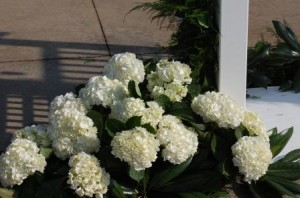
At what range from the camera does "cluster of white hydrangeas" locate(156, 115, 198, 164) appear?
10.5 ft

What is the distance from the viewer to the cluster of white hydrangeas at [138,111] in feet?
10.8

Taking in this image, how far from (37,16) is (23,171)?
9.56 feet

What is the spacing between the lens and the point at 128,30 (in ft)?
18.2

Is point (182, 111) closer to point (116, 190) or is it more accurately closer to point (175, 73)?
point (175, 73)

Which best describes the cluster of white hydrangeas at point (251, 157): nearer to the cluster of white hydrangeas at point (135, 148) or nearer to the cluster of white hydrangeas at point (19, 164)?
the cluster of white hydrangeas at point (135, 148)

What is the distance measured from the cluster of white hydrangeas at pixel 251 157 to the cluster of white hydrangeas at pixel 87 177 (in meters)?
0.66

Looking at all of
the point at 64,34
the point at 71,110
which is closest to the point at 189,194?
the point at 71,110

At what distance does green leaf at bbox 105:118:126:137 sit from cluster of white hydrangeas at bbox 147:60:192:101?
35 cm

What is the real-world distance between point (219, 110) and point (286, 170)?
1.61 feet

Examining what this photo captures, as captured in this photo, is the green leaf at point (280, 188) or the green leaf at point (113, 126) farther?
the green leaf at point (280, 188)

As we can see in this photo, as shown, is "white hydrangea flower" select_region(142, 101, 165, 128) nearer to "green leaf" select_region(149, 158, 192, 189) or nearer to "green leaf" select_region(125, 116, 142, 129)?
"green leaf" select_region(125, 116, 142, 129)

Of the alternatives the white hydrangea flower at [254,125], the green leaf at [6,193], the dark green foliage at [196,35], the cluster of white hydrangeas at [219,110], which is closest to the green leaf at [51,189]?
the green leaf at [6,193]

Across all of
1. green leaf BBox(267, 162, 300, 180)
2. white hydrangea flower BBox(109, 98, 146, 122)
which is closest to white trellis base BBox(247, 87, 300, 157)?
green leaf BBox(267, 162, 300, 180)

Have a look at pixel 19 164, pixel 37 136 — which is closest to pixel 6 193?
pixel 19 164
